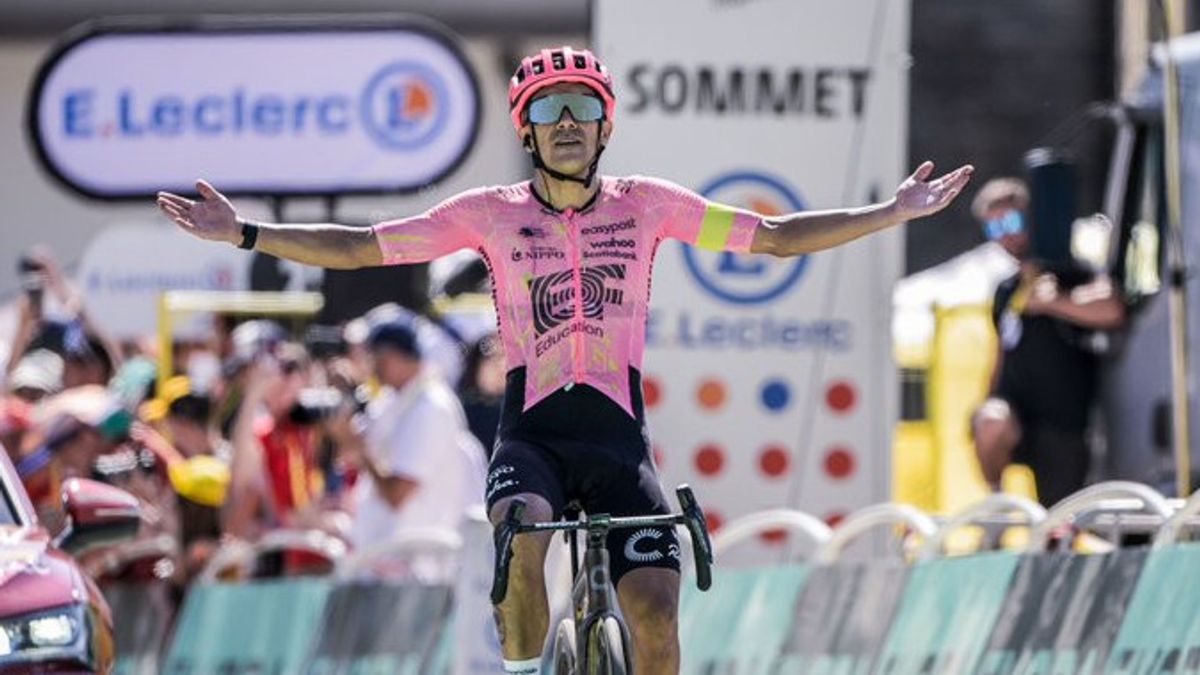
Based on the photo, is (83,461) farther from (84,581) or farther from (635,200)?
(635,200)

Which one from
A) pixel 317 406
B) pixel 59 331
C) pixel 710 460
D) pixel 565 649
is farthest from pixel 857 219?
pixel 59 331

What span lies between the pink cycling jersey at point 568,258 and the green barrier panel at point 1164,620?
182 centimetres

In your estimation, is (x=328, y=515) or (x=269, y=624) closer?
(x=269, y=624)

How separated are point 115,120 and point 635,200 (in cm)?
962

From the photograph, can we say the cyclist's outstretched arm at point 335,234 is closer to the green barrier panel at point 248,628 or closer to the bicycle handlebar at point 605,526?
the bicycle handlebar at point 605,526

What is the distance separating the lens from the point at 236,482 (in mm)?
16141

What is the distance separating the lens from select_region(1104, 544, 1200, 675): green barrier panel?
34.0 feet

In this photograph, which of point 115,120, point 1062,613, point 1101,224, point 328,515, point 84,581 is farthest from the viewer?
point 115,120

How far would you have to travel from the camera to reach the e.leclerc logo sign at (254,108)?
18750 millimetres

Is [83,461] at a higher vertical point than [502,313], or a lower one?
lower

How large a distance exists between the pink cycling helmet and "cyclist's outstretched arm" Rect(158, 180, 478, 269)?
0.37m

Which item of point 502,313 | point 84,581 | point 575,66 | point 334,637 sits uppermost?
point 575,66

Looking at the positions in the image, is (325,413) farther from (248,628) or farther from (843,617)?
A: (843,617)

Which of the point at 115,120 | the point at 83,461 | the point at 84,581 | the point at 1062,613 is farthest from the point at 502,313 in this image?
the point at 115,120
